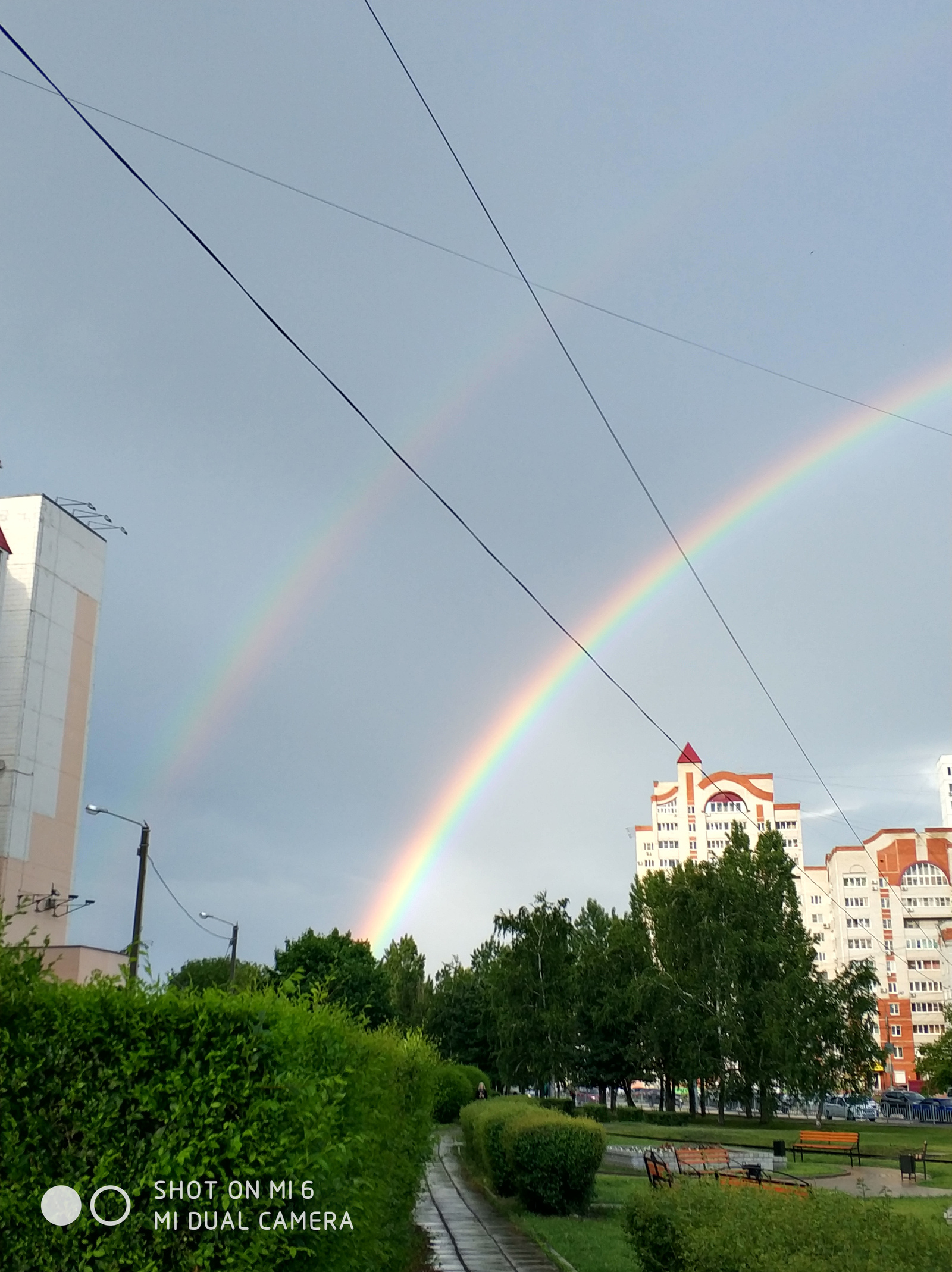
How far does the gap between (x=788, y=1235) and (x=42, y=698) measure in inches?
2401

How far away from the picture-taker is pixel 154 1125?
5969mm

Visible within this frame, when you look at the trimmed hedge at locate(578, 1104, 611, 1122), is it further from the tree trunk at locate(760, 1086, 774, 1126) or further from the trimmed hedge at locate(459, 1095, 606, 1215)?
the trimmed hedge at locate(459, 1095, 606, 1215)

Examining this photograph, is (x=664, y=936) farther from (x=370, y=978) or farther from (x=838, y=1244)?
(x=838, y=1244)

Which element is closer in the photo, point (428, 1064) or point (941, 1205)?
point (428, 1064)

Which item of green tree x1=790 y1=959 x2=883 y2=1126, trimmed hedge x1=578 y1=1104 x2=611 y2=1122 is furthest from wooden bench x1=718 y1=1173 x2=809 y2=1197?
green tree x1=790 y1=959 x2=883 y2=1126

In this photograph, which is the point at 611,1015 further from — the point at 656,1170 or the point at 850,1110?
the point at 656,1170

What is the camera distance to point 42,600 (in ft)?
203

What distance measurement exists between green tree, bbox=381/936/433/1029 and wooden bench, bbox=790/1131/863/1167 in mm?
51624

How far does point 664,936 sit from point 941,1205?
37846 mm

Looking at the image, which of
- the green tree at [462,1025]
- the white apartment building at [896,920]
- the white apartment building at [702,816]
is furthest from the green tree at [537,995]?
the white apartment building at [702,816]

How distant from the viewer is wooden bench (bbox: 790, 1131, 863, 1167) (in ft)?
92.7

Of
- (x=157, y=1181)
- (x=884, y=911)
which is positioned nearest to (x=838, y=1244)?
(x=157, y=1181)

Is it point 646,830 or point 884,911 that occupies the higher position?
point 646,830

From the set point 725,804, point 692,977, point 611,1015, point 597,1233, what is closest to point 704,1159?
point 597,1233
